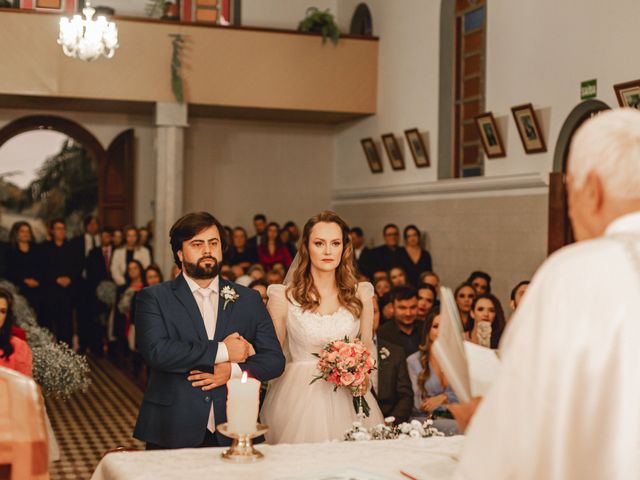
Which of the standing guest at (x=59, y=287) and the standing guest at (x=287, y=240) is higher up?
the standing guest at (x=287, y=240)

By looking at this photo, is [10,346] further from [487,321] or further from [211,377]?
[487,321]

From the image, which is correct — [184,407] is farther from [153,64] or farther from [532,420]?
[153,64]

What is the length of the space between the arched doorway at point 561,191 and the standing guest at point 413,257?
2.58m

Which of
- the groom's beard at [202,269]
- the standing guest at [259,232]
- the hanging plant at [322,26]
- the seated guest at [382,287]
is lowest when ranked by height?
the seated guest at [382,287]

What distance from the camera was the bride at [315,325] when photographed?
4.76 m

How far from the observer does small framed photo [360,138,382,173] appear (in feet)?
49.8

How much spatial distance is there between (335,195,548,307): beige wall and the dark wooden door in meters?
4.27

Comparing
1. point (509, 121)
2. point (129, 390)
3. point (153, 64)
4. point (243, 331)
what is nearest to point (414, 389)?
point (243, 331)

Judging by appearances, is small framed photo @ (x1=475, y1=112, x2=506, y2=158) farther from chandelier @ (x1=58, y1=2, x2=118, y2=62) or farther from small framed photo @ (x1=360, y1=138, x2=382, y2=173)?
chandelier @ (x1=58, y1=2, x2=118, y2=62)

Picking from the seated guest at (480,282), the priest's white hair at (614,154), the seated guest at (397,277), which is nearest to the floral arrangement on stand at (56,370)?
the seated guest at (397,277)

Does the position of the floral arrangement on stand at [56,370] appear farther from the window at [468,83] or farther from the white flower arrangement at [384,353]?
the window at [468,83]

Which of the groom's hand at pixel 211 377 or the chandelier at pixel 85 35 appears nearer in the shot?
the groom's hand at pixel 211 377

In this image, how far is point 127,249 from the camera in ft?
43.5

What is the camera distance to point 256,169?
55.5ft
